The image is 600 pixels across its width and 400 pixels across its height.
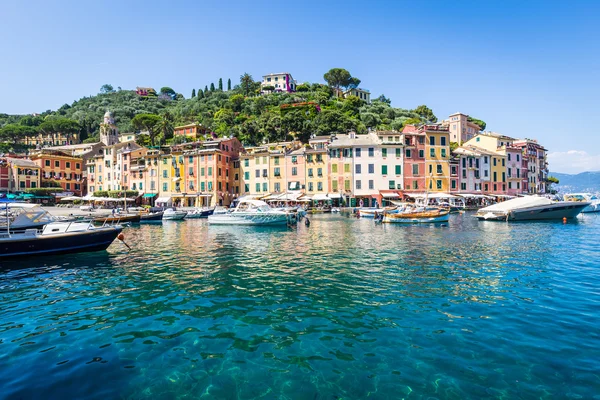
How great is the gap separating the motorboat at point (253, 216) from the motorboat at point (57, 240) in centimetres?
1672

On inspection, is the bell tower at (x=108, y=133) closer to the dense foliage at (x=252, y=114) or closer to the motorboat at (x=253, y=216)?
the dense foliage at (x=252, y=114)

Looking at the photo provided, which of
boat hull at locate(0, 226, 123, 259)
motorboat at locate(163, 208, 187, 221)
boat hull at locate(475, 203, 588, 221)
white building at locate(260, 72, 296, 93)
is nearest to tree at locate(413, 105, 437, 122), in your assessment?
white building at locate(260, 72, 296, 93)

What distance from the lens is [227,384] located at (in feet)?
20.0

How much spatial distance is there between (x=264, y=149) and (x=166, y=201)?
22995 millimetres

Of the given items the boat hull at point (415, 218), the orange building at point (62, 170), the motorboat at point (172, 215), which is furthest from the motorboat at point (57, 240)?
the orange building at point (62, 170)

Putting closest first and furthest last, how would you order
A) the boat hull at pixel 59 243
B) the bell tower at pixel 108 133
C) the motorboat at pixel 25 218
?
the boat hull at pixel 59 243 < the motorboat at pixel 25 218 < the bell tower at pixel 108 133

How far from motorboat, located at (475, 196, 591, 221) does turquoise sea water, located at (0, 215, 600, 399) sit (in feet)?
80.2

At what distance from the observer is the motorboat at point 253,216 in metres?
36.2

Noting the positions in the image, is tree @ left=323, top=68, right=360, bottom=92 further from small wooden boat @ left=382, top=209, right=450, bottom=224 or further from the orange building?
small wooden boat @ left=382, top=209, right=450, bottom=224

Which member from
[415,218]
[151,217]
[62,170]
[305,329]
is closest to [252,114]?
[62,170]

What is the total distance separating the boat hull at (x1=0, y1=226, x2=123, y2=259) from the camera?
1745cm

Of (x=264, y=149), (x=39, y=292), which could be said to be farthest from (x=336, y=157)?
(x=39, y=292)

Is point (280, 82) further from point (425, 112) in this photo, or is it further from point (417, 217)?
point (417, 217)

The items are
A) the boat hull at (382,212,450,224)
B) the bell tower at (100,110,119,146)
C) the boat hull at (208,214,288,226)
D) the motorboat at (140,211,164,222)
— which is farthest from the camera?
the bell tower at (100,110,119,146)
